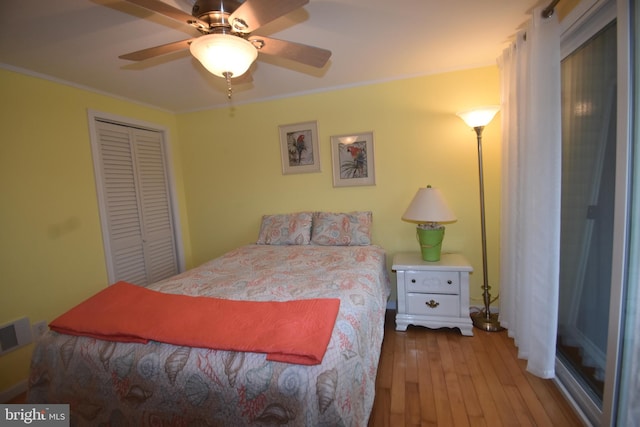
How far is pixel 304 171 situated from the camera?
9.22ft

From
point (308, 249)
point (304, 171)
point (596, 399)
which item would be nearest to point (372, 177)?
point (304, 171)

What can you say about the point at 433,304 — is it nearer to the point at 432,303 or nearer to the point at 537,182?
the point at 432,303

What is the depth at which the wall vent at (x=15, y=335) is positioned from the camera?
174cm

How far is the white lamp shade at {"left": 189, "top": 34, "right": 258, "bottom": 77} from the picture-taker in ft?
3.59

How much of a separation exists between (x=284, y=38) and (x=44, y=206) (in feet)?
6.97

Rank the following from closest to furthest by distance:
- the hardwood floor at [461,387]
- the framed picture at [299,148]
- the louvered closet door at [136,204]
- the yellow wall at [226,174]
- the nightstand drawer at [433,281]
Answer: the hardwood floor at [461,387]
the yellow wall at [226,174]
the nightstand drawer at [433,281]
the louvered closet door at [136,204]
the framed picture at [299,148]

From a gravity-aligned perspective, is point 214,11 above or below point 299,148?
above

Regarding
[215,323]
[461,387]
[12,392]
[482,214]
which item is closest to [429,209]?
[482,214]

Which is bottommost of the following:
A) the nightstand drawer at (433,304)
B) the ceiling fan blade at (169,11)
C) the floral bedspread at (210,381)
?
the nightstand drawer at (433,304)

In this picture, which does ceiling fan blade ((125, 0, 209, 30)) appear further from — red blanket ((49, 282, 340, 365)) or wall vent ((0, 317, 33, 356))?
wall vent ((0, 317, 33, 356))

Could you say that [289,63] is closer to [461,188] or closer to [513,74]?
[513,74]

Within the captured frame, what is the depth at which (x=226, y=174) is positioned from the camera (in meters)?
3.08

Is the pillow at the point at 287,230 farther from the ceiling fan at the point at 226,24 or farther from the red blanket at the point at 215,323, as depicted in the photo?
the ceiling fan at the point at 226,24

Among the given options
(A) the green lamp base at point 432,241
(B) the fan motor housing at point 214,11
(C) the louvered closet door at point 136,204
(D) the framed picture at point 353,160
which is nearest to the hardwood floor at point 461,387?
(A) the green lamp base at point 432,241
